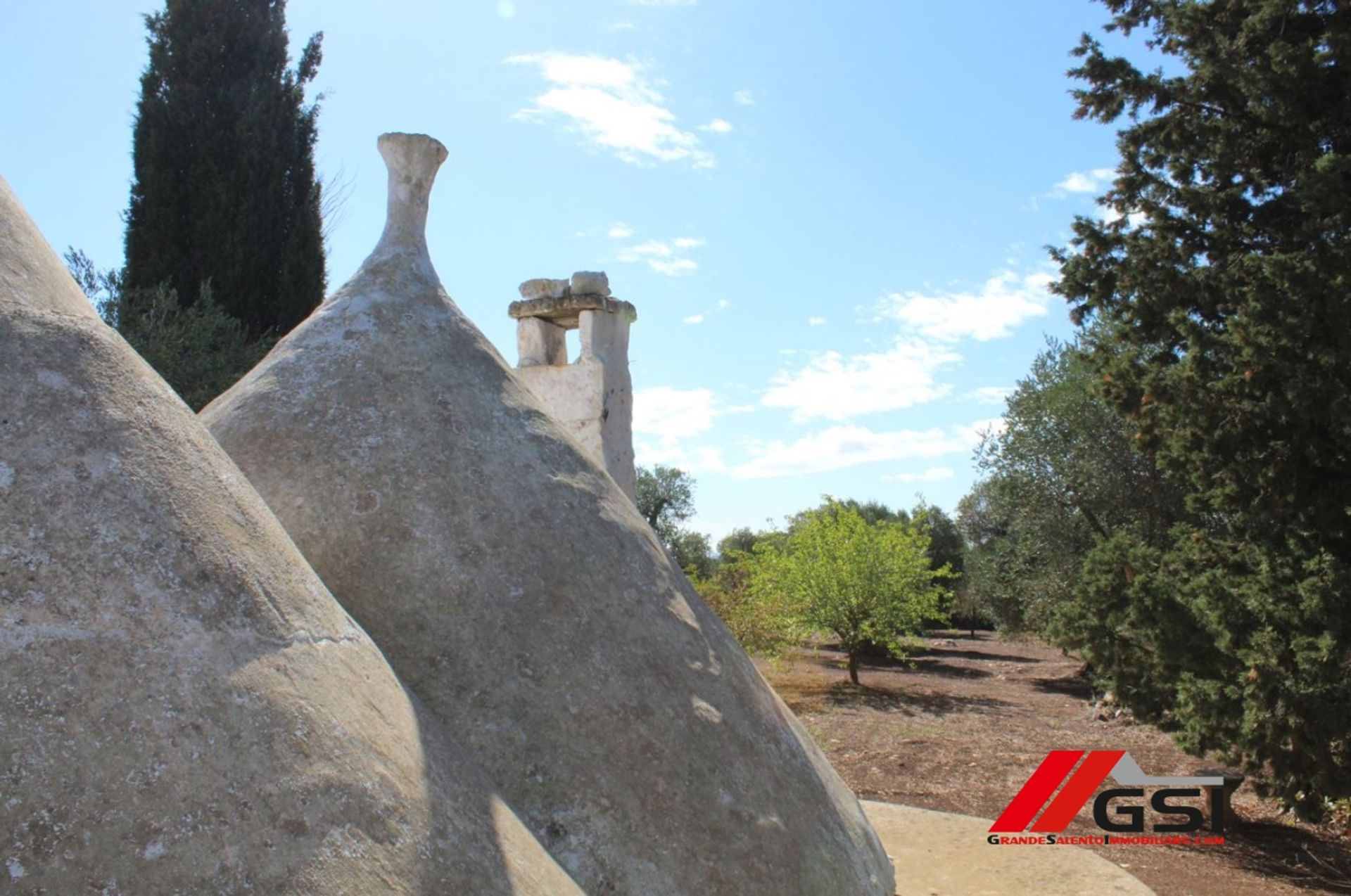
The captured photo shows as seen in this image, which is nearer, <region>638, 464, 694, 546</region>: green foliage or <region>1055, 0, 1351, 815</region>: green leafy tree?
<region>1055, 0, 1351, 815</region>: green leafy tree

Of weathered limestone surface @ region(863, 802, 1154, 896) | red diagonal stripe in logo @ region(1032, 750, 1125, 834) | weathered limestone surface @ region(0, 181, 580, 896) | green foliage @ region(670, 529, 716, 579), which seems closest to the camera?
Answer: weathered limestone surface @ region(0, 181, 580, 896)

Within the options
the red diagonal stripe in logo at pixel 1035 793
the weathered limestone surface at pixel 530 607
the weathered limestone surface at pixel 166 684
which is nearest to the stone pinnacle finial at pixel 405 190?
the weathered limestone surface at pixel 530 607

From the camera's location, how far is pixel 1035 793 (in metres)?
7.61

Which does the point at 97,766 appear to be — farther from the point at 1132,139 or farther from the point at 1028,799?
the point at 1132,139

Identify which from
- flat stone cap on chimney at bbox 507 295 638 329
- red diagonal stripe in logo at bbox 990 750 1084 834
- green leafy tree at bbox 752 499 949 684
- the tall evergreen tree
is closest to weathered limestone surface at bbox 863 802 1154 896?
red diagonal stripe in logo at bbox 990 750 1084 834

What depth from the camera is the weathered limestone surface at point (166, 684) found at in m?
1.35

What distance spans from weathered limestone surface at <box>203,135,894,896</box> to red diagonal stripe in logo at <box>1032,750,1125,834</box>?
5210mm

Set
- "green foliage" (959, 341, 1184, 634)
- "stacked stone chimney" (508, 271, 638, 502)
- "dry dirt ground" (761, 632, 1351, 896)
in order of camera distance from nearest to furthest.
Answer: "dry dirt ground" (761, 632, 1351, 896) < "stacked stone chimney" (508, 271, 638, 502) < "green foliage" (959, 341, 1184, 634)

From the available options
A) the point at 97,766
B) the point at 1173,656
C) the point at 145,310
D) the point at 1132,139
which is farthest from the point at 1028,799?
Result: the point at 145,310

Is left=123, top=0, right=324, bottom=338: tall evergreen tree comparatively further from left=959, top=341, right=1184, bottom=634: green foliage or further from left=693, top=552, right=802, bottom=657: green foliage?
left=959, top=341, right=1184, bottom=634: green foliage

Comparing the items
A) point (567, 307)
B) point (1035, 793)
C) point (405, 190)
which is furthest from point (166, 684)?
point (1035, 793)

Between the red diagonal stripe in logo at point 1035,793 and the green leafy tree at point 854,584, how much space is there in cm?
626

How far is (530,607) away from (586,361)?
A: 19.1 feet

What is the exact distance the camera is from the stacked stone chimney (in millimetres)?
8094
